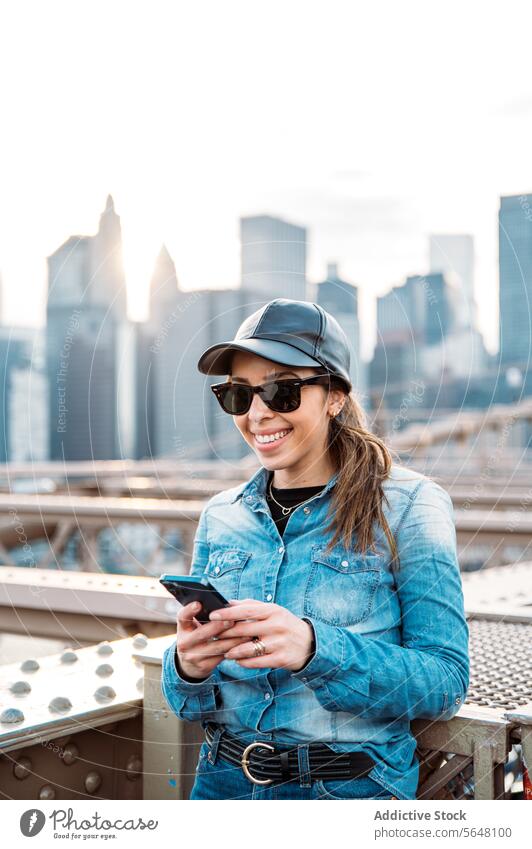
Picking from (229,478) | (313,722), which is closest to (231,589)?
(313,722)

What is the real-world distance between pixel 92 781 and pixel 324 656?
88 cm

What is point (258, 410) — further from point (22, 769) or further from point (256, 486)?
point (22, 769)

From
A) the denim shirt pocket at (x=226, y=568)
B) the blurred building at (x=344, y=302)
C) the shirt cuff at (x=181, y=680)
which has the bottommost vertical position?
the shirt cuff at (x=181, y=680)

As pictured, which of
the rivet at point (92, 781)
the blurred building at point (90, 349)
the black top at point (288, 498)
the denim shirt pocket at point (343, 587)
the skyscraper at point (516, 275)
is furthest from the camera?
the blurred building at point (90, 349)

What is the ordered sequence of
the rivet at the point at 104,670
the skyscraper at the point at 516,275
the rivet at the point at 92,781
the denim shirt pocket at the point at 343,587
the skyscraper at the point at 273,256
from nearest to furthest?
the denim shirt pocket at the point at 343,587, the rivet at the point at 92,781, the rivet at the point at 104,670, the skyscraper at the point at 516,275, the skyscraper at the point at 273,256

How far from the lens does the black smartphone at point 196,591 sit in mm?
1671

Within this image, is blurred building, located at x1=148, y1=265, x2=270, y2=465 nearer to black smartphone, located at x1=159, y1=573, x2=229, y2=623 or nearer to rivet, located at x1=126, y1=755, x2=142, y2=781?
rivet, located at x1=126, y1=755, x2=142, y2=781

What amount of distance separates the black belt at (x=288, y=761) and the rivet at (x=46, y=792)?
1.51ft

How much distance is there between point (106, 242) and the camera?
3.02m

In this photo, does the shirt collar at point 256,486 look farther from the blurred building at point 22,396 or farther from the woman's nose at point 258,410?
the blurred building at point 22,396

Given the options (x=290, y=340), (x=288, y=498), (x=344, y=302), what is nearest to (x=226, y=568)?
(x=288, y=498)

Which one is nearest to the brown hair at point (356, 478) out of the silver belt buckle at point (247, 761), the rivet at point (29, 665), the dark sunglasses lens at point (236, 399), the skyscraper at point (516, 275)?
the dark sunglasses lens at point (236, 399)

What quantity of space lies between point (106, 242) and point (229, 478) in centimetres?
960
